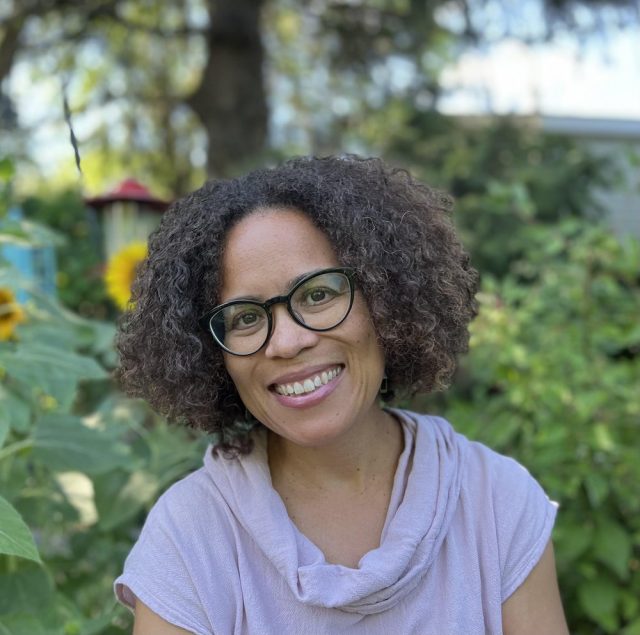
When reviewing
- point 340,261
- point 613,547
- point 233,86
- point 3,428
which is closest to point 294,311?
point 340,261

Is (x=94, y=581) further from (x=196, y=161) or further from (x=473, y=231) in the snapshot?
(x=196, y=161)

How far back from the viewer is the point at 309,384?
1.44 m

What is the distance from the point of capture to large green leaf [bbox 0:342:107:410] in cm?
177

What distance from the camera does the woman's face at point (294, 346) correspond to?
4.68ft

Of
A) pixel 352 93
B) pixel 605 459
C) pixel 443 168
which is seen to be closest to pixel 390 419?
pixel 605 459

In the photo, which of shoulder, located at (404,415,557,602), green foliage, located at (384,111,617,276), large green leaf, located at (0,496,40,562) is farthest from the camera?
green foliage, located at (384,111,617,276)

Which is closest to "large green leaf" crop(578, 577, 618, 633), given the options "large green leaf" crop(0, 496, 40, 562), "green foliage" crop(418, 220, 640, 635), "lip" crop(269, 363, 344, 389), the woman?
"green foliage" crop(418, 220, 640, 635)

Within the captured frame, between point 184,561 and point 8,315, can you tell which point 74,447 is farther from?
point 8,315

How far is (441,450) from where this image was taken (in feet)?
5.36

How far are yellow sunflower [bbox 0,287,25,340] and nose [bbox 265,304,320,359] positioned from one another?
1159mm

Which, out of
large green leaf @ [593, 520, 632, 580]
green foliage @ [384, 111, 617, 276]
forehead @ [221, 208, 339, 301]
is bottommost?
large green leaf @ [593, 520, 632, 580]

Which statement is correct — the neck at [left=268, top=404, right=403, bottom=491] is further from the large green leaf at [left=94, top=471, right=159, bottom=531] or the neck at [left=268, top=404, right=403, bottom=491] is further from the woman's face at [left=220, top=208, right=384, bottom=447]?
the large green leaf at [left=94, top=471, right=159, bottom=531]

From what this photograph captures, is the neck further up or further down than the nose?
further down

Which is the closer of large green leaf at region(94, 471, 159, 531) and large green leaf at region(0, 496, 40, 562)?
large green leaf at region(0, 496, 40, 562)
